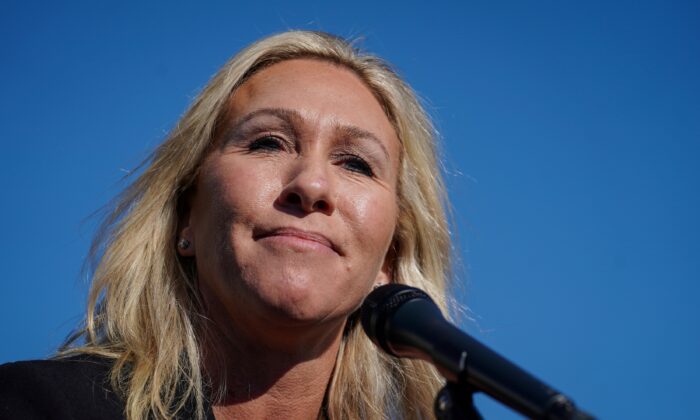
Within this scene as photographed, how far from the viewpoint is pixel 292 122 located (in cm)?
382

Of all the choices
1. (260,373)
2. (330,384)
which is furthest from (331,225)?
(330,384)

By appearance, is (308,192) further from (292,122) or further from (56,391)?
(56,391)

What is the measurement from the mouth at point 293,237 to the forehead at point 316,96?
677 mm

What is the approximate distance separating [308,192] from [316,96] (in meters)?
0.73

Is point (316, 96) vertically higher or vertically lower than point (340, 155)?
higher

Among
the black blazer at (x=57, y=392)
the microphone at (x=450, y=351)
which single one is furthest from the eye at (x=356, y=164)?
the black blazer at (x=57, y=392)

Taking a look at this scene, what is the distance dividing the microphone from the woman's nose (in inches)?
28.4

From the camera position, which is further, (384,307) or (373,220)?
(373,220)

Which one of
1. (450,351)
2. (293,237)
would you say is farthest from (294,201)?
(450,351)

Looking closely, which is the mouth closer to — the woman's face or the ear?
the woman's face

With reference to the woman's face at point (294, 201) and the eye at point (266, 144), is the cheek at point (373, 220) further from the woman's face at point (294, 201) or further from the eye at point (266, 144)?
Result: the eye at point (266, 144)

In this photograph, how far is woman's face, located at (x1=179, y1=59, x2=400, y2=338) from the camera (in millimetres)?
3406

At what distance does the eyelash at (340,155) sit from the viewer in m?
3.78

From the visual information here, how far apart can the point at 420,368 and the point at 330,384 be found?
72cm
